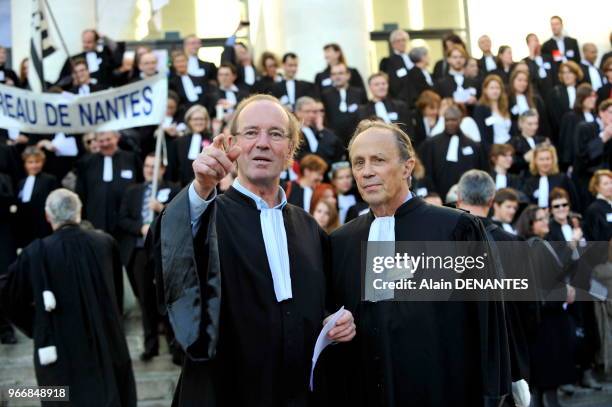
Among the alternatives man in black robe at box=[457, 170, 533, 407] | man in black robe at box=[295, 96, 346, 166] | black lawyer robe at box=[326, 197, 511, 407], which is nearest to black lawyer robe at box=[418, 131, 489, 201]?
man in black robe at box=[295, 96, 346, 166]

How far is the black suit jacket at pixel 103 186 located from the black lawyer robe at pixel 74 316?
7.26ft

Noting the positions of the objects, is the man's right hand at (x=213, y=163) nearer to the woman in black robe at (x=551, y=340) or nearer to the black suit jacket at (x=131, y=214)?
the woman in black robe at (x=551, y=340)

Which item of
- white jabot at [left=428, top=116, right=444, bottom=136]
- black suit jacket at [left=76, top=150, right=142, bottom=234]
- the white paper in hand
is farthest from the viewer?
white jabot at [left=428, top=116, right=444, bottom=136]

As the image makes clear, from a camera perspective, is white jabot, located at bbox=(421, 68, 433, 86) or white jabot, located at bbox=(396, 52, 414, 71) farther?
white jabot, located at bbox=(396, 52, 414, 71)

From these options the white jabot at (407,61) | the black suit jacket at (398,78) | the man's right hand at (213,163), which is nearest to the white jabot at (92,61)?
the black suit jacket at (398,78)

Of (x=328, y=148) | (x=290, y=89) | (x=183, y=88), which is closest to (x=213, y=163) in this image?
(x=328, y=148)

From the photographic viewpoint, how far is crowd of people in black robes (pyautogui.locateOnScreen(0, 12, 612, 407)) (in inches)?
380

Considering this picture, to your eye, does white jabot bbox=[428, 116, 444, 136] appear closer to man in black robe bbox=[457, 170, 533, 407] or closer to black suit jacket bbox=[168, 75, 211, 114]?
black suit jacket bbox=[168, 75, 211, 114]

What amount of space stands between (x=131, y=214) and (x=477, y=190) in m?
4.53

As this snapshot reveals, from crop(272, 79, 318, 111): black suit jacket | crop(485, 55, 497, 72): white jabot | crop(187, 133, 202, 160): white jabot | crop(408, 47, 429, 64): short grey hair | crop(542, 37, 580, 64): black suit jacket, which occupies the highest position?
crop(542, 37, 580, 64): black suit jacket

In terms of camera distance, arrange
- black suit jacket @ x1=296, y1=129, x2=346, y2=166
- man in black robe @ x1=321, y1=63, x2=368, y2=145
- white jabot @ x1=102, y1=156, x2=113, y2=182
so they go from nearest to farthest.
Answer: white jabot @ x1=102, y1=156, x2=113, y2=182, black suit jacket @ x1=296, y1=129, x2=346, y2=166, man in black robe @ x1=321, y1=63, x2=368, y2=145

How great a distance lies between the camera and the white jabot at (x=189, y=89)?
A: 13797 millimetres

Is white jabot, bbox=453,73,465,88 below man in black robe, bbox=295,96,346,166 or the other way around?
the other way around

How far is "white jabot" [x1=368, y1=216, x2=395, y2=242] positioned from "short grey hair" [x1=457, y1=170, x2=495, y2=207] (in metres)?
2.45
